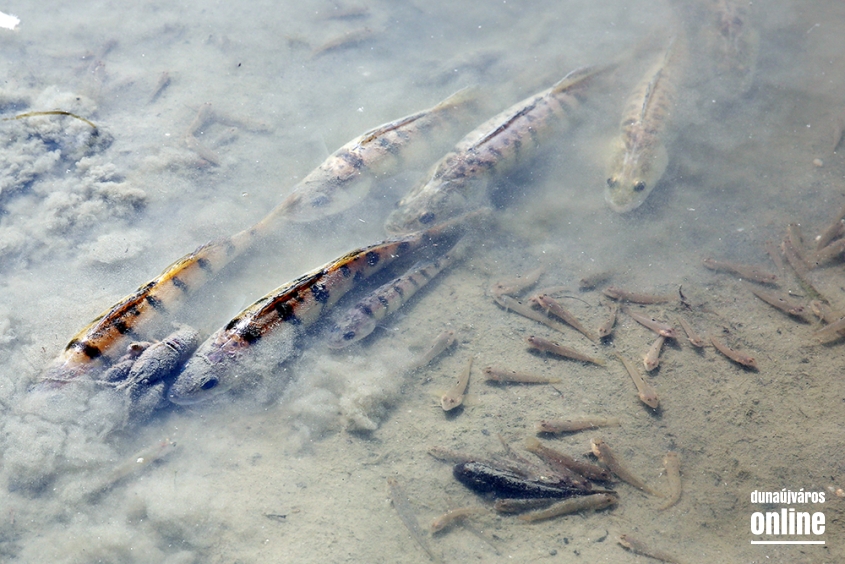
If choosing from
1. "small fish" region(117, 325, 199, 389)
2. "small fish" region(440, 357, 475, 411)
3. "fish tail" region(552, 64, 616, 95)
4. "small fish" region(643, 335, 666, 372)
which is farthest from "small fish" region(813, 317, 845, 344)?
"small fish" region(117, 325, 199, 389)

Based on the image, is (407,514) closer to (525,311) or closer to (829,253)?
(525,311)

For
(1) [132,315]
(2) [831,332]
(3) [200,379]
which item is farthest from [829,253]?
(1) [132,315]

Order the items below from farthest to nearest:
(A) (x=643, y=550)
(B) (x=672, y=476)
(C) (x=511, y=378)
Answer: (C) (x=511, y=378) < (B) (x=672, y=476) < (A) (x=643, y=550)

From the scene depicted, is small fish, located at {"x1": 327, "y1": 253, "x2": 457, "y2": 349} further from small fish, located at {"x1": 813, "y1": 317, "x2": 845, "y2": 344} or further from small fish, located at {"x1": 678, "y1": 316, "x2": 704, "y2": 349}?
small fish, located at {"x1": 813, "y1": 317, "x2": 845, "y2": 344}

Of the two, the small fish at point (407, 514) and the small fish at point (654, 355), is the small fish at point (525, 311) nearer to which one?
the small fish at point (654, 355)

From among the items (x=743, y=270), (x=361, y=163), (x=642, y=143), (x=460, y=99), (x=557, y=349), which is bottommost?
(x=557, y=349)

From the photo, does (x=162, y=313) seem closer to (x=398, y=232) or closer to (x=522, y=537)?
(x=398, y=232)

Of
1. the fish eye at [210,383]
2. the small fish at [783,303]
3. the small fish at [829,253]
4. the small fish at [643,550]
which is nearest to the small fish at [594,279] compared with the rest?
the small fish at [783,303]
